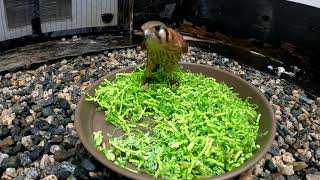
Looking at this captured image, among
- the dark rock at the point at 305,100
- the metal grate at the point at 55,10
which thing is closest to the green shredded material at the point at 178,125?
the dark rock at the point at 305,100

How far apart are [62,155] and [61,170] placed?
0.13 meters

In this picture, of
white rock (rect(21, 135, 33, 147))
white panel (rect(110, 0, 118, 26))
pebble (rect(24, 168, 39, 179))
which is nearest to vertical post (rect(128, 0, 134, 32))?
white panel (rect(110, 0, 118, 26))

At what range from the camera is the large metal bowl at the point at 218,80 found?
75.6 inches

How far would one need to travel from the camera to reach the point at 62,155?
7.82 feet

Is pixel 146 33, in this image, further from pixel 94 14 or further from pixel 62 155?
pixel 94 14

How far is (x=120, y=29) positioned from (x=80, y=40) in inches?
17.0

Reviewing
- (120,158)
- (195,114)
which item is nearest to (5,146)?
(120,158)

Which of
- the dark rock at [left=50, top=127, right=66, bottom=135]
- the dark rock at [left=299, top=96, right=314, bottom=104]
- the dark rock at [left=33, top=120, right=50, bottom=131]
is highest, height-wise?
the dark rock at [left=299, top=96, right=314, bottom=104]

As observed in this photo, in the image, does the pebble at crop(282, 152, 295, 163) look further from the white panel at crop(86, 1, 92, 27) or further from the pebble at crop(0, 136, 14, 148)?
the white panel at crop(86, 1, 92, 27)

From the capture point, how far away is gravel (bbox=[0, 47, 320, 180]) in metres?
2.33

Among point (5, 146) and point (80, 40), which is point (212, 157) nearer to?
point (5, 146)

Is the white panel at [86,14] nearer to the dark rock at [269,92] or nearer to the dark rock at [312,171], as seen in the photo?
the dark rock at [269,92]

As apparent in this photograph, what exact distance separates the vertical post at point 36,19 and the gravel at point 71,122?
15.2 inches

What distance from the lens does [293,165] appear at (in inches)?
99.2
